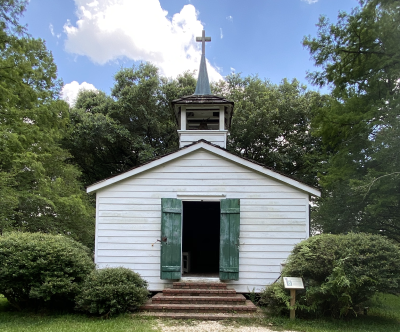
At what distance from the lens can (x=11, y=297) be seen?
270 inches

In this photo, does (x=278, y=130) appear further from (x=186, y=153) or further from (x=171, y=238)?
(x=171, y=238)

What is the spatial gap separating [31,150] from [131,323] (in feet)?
34.6

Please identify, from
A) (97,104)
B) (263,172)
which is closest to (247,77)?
(97,104)

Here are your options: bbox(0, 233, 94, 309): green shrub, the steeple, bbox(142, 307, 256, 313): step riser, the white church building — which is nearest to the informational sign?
bbox(142, 307, 256, 313): step riser

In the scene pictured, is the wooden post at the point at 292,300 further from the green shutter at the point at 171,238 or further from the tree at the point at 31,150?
the tree at the point at 31,150

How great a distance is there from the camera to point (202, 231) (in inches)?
495

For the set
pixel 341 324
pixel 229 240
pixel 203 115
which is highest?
pixel 203 115

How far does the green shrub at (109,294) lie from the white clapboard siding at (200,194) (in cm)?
132

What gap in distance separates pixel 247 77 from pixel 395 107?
13.8 meters

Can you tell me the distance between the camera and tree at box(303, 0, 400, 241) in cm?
1039

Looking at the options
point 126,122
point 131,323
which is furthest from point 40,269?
point 126,122

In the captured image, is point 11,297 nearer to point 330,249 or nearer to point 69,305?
point 69,305

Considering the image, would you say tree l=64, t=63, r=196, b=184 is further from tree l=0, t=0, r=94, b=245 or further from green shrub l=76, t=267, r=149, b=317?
green shrub l=76, t=267, r=149, b=317

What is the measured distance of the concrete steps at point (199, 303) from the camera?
6.61 m
